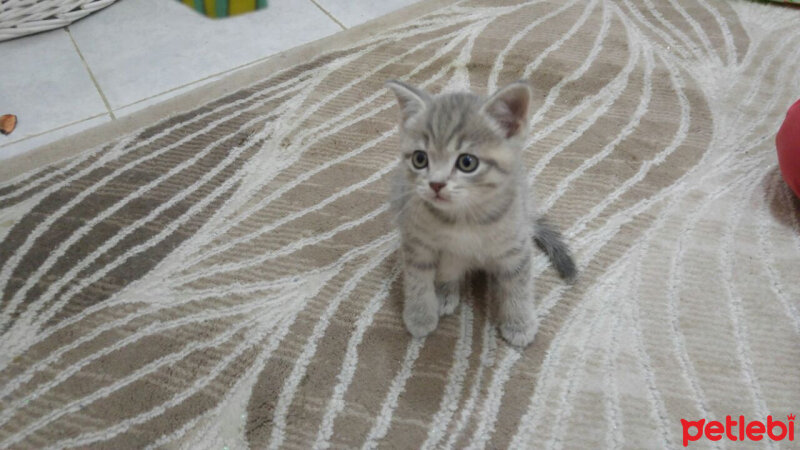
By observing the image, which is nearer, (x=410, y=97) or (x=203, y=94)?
(x=410, y=97)

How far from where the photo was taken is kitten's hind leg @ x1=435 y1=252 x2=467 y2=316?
96 cm

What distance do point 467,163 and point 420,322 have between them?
322 millimetres

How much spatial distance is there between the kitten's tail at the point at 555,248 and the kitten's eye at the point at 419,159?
0.37 meters

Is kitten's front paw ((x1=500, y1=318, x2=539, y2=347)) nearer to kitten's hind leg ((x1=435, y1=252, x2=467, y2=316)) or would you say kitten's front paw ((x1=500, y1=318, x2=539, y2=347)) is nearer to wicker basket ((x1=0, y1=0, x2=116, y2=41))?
kitten's hind leg ((x1=435, y1=252, x2=467, y2=316))

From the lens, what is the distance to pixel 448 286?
0.99 meters

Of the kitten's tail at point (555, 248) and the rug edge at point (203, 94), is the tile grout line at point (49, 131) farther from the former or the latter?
the kitten's tail at point (555, 248)

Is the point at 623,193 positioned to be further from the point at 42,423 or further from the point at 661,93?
the point at 42,423

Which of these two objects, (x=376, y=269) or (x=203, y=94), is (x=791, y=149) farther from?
(x=203, y=94)

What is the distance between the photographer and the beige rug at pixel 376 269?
2.82 ft

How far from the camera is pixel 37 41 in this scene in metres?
1.75

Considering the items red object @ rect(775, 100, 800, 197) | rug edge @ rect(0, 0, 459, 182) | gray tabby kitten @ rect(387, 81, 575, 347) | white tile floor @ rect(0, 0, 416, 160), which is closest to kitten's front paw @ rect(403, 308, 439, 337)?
gray tabby kitten @ rect(387, 81, 575, 347)

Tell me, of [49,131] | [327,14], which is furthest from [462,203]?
[327,14]

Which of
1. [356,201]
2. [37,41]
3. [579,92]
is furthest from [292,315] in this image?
[37,41]

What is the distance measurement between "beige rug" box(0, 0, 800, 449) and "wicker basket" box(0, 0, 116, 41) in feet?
2.18
